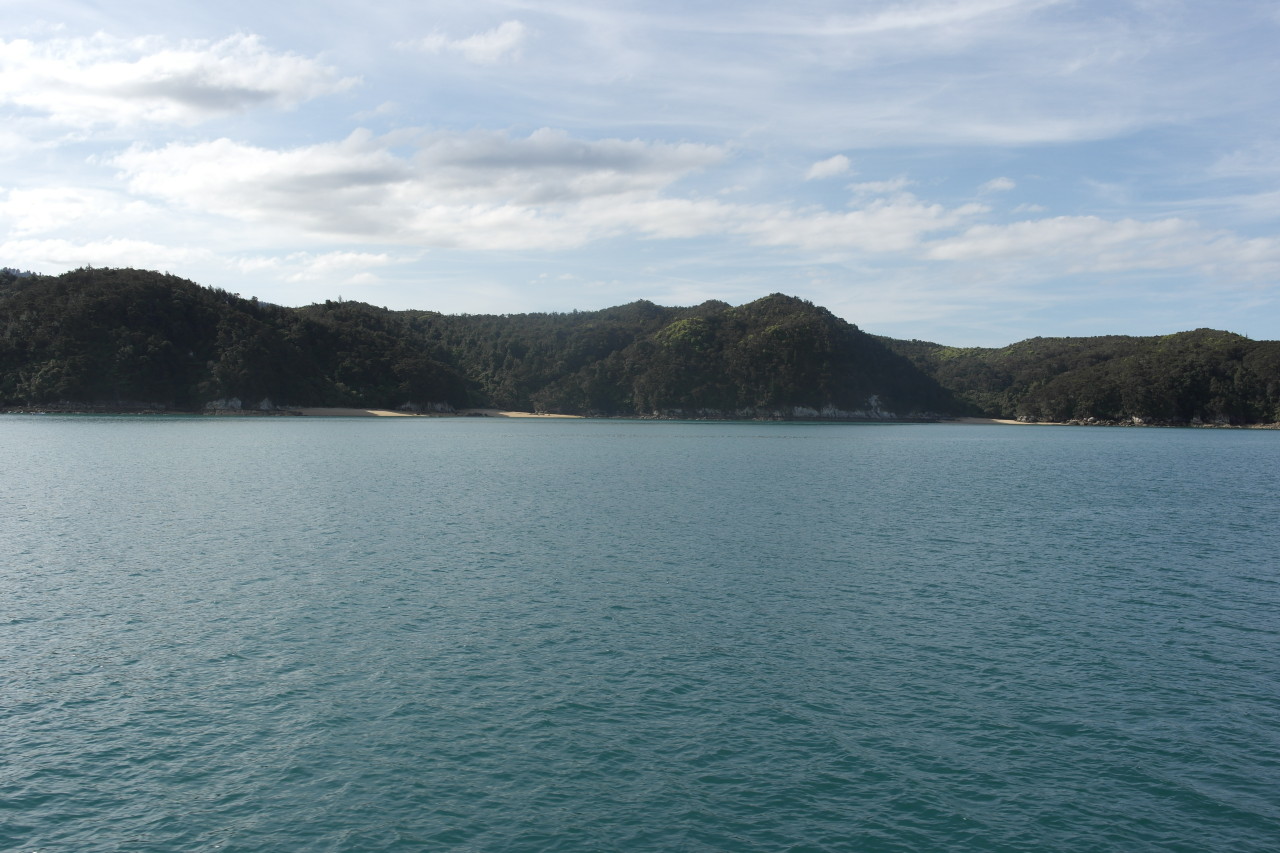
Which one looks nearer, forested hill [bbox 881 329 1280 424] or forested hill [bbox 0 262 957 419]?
forested hill [bbox 0 262 957 419]

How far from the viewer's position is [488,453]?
71750 millimetres

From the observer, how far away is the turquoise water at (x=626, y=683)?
10.2m

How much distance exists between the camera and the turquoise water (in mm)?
10156

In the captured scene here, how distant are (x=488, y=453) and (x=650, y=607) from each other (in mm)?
54145

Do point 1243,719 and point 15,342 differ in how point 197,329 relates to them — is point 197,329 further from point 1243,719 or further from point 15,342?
point 1243,719

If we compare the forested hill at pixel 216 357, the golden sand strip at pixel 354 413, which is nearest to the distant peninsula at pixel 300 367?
the forested hill at pixel 216 357

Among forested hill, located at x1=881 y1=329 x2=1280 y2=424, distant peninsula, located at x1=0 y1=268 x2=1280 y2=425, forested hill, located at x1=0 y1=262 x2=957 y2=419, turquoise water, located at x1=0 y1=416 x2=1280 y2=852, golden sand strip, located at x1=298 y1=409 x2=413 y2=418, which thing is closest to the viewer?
turquoise water, located at x1=0 y1=416 x2=1280 y2=852

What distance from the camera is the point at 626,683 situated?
571 inches

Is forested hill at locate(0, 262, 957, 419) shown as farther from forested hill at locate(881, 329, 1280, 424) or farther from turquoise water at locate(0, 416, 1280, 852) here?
turquoise water at locate(0, 416, 1280, 852)

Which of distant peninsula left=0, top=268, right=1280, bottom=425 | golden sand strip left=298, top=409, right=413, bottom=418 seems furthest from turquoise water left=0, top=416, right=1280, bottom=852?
golden sand strip left=298, top=409, right=413, bottom=418

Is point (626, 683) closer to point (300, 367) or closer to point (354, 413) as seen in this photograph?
point (354, 413)

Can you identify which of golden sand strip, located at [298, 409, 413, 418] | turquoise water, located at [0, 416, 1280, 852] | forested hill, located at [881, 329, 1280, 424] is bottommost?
turquoise water, located at [0, 416, 1280, 852]

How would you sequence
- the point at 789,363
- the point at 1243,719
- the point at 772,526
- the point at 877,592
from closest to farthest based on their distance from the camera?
the point at 1243,719, the point at 877,592, the point at 772,526, the point at 789,363

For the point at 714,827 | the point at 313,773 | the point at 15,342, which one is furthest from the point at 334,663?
the point at 15,342
